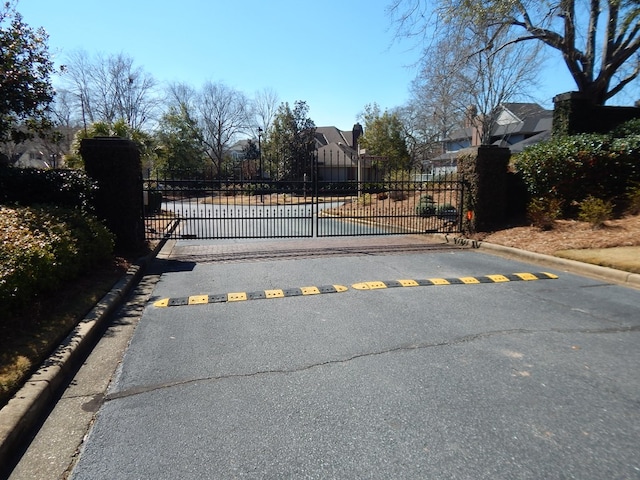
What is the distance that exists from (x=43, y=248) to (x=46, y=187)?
12.1ft

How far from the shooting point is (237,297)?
646cm

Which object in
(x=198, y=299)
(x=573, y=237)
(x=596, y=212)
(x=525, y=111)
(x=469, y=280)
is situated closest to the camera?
(x=198, y=299)

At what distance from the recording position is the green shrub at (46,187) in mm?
8008

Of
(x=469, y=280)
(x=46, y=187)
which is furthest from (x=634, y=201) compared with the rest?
(x=46, y=187)

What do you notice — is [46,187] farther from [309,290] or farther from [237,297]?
[309,290]

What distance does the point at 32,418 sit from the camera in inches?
123

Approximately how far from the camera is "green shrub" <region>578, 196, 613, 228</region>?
939cm

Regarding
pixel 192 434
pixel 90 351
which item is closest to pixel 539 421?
pixel 192 434

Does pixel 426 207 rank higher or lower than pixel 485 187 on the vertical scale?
lower

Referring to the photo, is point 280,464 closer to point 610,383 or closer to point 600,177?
point 610,383

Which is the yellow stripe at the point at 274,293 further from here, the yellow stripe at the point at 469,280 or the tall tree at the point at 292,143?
the tall tree at the point at 292,143

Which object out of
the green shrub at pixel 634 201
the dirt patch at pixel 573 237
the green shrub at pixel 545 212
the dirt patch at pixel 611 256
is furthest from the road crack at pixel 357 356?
the green shrub at pixel 634 201

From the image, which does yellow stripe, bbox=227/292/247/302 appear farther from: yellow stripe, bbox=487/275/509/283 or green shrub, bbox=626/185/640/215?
green shrub, bbox=626/185/640/215

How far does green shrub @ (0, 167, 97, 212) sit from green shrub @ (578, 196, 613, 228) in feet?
35.7
